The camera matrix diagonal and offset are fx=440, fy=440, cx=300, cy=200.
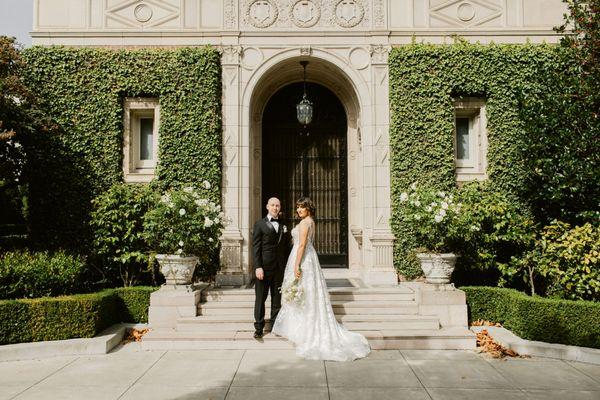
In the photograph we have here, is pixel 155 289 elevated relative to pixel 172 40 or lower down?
lower down

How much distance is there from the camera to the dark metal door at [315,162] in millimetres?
12133

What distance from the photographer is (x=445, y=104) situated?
10516 millimetres

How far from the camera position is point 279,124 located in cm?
1230

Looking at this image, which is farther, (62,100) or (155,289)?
(62,100)

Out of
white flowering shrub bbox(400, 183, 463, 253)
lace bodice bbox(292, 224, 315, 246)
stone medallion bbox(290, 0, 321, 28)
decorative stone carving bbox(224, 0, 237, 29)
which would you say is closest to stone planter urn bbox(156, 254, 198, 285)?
lace bodice bbox(292, 224, 315, 246)

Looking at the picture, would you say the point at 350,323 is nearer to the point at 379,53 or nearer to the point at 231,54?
the point at 379,53

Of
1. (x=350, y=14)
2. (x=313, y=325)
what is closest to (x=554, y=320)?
(x=313, y=325)

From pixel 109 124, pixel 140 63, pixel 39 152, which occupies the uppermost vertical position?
pixel 140 63

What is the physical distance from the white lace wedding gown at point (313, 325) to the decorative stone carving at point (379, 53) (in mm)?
5423

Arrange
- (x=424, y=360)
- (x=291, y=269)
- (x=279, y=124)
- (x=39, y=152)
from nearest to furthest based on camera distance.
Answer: (x=424, y=360) → (x=291, y=269) → (x=39, y=152) → (x=279, y=124)

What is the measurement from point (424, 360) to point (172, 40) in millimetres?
9062

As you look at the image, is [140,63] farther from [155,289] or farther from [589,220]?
[589,220]

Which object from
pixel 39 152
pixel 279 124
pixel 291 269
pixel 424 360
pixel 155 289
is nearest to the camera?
pixel 424 360

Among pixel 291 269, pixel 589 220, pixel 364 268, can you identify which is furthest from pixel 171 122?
pixel 589 220
